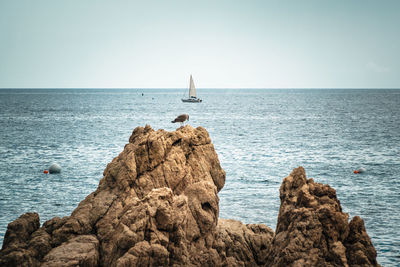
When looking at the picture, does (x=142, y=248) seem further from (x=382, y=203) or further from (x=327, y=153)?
(x=327, y=153)

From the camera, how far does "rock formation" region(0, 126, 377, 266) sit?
36.6 feet

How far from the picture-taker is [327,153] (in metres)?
46.9

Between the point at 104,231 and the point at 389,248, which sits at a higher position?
the point at 104,231

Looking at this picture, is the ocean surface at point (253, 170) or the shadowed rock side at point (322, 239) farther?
the ocean surface at point (253, 170)

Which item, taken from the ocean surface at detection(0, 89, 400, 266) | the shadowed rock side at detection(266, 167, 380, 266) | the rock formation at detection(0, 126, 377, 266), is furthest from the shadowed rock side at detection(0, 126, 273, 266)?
the ocean surface at detection(0, 89, 400, 266)

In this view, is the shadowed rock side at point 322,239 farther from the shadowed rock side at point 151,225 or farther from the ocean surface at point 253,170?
the ocean surface at point 253,170

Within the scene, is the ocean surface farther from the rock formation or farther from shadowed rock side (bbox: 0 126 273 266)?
shadowed rock side (bbox: 0 126 273 266)

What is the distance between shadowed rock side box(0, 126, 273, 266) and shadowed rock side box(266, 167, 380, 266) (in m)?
2.21

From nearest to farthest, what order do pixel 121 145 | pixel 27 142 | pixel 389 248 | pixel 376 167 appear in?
pixel 389 248
pixel 376 167
pixel 121 145
pixel 27 142

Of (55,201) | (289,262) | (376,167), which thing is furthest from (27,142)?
(289,262)

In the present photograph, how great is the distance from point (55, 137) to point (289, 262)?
183ft

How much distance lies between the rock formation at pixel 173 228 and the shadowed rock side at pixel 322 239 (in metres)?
0.02

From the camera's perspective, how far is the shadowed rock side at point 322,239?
1085cm

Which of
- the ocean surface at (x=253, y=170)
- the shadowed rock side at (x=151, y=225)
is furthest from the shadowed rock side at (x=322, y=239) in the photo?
the ocean surface at (x=253, y=170)
